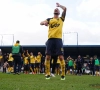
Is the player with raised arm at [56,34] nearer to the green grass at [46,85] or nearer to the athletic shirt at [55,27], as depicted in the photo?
the athletic shirt at [55,27]

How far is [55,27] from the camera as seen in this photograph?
9305 mm

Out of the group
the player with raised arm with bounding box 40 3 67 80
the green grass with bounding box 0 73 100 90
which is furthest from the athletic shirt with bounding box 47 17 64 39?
the green grass with bounding box 0 73 100 90

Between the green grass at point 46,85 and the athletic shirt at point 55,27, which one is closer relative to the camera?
the green grass at point 46,85

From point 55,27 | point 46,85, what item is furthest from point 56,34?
point 46,85

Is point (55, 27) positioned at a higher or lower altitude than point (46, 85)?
higher

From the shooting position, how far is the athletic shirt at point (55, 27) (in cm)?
927

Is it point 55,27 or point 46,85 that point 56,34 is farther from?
point 46,85

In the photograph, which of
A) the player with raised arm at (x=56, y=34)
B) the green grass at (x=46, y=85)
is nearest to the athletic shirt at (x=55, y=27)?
the player with raised arm at (x=56, y=34)

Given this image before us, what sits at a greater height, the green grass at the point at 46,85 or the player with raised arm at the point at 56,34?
the player with raised arm at the point at 56,34

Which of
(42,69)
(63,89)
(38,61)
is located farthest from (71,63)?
(63,89)

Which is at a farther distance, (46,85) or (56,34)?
(56,34)

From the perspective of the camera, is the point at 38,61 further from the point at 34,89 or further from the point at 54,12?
the point at 34,89

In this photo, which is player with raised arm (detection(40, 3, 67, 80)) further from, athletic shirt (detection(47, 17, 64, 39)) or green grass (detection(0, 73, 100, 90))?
green grass (detection(0, 73, 100, 90))

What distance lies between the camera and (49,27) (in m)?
9.41
